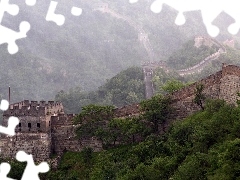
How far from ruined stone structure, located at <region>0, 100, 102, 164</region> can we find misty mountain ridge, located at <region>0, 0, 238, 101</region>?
151 ft

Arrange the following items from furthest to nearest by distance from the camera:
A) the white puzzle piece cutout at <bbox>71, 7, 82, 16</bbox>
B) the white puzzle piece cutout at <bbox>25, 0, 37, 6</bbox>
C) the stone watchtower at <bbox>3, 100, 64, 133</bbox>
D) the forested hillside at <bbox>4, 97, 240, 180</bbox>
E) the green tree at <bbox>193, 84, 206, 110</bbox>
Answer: the white puzzle piece cutout at <bbox>25, 0, 37, 6</bbox> < the white puzzle piece cutout at <bbox>71, 7, 82, 16</bbox> < the stone watchtower at <bbox>3, 100, 64, 133</bbox> < the green tree at <bbox>193, 84, 206, 110</bbox> < the forested hillside at <bbox>4, 97, 240, 180</bbox>

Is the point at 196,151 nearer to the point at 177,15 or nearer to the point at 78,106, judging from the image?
the point at 78,106

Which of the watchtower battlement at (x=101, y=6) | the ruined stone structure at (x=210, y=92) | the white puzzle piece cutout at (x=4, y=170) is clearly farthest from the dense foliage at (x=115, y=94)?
the watchtower battlement at (x=101, y=6)

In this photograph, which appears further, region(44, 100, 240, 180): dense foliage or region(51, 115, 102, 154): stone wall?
region(51, 115, 102, 154): stone wall

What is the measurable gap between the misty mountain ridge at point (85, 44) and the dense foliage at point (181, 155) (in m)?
49.6

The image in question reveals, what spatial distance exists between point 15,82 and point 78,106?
930 inches

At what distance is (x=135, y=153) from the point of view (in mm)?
26344

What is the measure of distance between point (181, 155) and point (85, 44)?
81.6 meters

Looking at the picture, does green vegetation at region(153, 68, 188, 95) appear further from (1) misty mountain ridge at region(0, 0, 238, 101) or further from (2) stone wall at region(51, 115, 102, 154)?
(1) misty mountain ridge at region(0, 0, 238, 101)

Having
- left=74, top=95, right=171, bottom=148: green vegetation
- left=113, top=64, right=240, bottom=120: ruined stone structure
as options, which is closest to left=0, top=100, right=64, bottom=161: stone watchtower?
left=74, top=95, right=171, bottom=148: green vegetation

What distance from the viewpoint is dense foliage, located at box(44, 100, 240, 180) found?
18.1 m

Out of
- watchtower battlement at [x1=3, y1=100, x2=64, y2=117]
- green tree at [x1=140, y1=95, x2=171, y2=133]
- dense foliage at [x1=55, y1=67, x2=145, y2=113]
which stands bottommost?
green tree at [x1=140, y1=95, x2=171, y2=133]

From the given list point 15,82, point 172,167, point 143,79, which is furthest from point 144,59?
point 172,167

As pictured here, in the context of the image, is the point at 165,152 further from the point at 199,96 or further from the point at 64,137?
the point at 64,137
